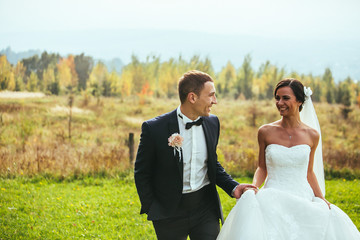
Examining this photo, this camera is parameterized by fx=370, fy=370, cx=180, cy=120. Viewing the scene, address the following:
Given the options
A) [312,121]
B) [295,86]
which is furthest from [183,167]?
[312,121]

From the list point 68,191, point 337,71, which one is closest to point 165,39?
point 337,71

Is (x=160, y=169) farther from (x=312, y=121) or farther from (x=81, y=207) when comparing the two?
(x=81, y=207)

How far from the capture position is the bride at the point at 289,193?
2965mm

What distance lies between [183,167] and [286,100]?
3.98ft

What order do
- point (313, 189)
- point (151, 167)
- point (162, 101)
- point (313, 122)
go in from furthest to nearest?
point (162, 101) → point (313, 122) → point (313, 189) → point (151, 167)

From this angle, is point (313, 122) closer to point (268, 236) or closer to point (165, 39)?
point (268, 236)

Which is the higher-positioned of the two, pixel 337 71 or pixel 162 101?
pixel 337 71

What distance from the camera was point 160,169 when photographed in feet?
10.2

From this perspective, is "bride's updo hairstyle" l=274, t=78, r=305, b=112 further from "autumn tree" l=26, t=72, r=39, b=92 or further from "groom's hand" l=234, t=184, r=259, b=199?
"autumn tree" l=26, t=72, r=39, b=92

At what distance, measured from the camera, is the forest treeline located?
2355cm

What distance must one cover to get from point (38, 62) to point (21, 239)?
2274 centimetres

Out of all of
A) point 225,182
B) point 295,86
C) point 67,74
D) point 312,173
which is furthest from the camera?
point 67,74

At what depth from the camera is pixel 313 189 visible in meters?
3.57

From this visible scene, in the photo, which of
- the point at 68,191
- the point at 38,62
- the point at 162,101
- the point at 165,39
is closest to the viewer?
the point at 68,191
